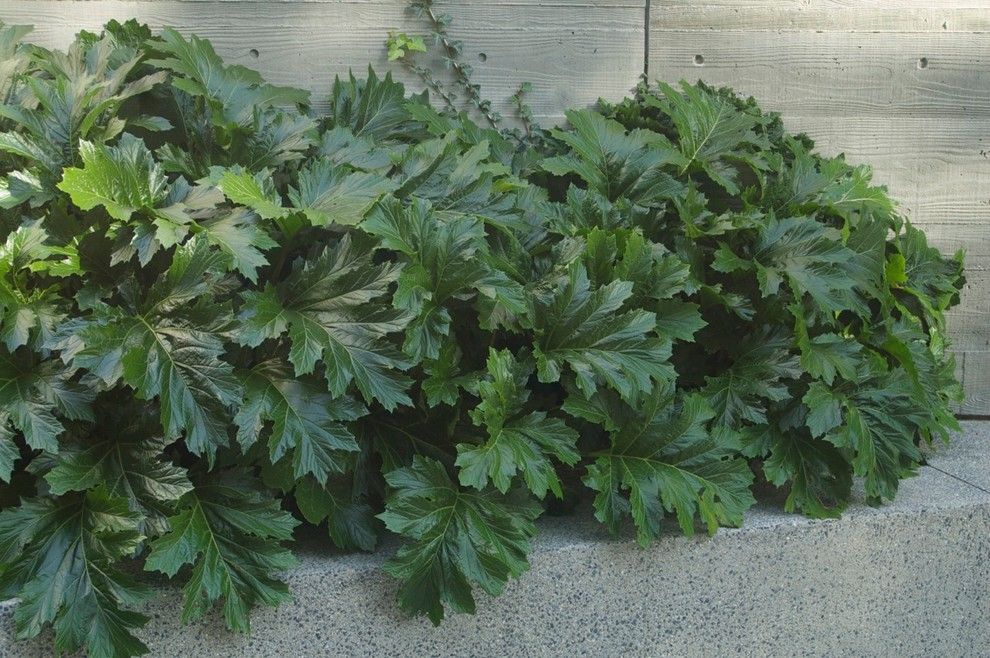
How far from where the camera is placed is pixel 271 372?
71.8 inches

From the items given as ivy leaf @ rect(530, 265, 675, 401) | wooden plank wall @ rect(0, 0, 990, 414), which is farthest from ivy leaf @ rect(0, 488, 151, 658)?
wooden plank wall @ rect(0, 0, 990, 414)

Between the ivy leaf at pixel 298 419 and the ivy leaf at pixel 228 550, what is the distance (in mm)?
122

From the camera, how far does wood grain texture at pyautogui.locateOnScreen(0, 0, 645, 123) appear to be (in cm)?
268

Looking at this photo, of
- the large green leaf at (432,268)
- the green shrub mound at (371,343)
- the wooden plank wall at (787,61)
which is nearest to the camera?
the green shrub mound at (371,343)

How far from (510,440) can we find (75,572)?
0.84 meters

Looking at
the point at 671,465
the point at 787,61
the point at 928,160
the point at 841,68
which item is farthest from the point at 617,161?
the point at 928,160

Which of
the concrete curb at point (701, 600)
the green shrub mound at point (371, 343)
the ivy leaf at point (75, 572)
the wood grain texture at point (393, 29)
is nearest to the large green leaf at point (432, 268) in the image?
the green shrub mound at point (371, 343)

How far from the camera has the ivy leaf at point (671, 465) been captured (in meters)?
1.95

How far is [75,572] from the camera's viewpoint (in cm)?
164

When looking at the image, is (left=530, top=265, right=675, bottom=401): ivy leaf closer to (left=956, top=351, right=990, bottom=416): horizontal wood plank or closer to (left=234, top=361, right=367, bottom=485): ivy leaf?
(left=234, top=361, right=367, bottom=485): ivy leaf

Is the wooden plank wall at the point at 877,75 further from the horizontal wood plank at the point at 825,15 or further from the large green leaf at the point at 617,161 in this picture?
the large green leaf at the point at 617,161

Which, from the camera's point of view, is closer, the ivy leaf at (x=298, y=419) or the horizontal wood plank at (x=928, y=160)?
the ivy leaf at (x=298, y=419)

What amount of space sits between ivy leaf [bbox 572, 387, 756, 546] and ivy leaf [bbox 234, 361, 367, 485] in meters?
0.54

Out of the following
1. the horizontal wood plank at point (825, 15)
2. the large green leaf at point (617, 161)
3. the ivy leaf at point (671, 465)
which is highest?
the horizontal wood plank at point (825, 15)
